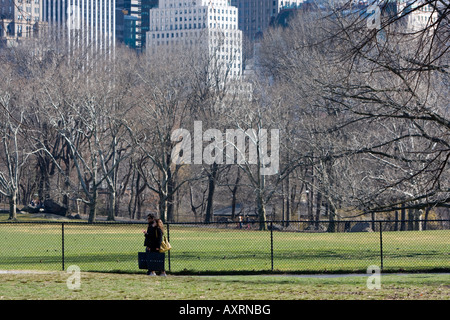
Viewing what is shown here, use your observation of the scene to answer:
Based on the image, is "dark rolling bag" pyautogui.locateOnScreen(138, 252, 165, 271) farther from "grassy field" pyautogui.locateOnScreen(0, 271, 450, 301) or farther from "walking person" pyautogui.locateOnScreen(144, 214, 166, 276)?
"grassy field" pyautogui.locateOnScreen(0, 271, 450, 301)

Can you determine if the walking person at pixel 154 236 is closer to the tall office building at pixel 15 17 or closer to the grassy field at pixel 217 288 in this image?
the grassy field at pixel 217 288

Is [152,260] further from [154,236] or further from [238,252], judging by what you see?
[238,252]

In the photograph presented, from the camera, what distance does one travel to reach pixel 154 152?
177 feet

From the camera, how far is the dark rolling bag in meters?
17.7

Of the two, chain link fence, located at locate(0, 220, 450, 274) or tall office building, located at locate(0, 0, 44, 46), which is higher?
tall office building, located at locate(0, 0, 44, 46)

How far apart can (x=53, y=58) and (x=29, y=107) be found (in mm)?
15458

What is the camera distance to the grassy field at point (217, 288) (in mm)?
13593

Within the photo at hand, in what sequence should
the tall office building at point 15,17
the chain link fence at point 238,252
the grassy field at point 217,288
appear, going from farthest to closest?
1. the chain link fence at point 238,252
2. the grassy field at point 217,288
3. the tall office building at point 15,17

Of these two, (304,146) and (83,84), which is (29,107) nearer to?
(83,84)

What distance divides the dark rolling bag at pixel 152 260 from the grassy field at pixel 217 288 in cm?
38

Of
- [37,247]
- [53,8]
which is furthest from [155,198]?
[53,8]

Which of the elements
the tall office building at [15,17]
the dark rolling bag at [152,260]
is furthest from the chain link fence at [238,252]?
the tall office building at [15,17]

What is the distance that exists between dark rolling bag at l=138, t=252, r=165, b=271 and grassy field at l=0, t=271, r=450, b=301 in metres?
0.38

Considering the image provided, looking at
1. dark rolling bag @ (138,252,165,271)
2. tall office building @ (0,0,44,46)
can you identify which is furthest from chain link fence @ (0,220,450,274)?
tall office building @ (0,0,44,46)
